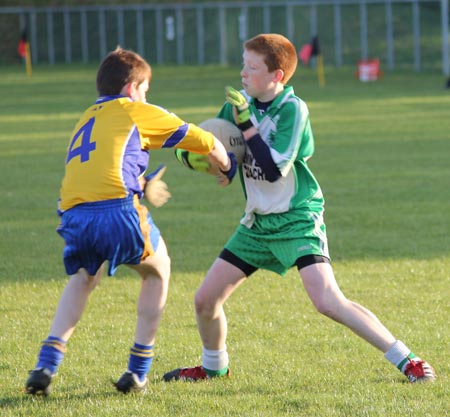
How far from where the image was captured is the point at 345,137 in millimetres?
18469

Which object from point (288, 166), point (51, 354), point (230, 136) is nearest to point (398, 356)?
point (288, 166)

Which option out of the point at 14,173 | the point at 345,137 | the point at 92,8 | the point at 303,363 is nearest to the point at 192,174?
the point at 14,173

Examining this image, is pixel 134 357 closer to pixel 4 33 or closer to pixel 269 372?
pixel 269 372

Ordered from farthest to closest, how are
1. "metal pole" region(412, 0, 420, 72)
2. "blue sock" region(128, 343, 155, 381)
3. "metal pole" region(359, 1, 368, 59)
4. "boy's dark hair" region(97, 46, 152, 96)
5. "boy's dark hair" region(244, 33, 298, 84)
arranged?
1. "metal pole" region(359, 1, 368, 59)
2. "metal pole" region(412, 0, 420, 72)
3. "boy's dark hair" region(244, 33, 298, 84)
4. "blue sock" region(128, 343, 155, 381)
5. "boy's dark hair" region(97, 46, 152, 96)

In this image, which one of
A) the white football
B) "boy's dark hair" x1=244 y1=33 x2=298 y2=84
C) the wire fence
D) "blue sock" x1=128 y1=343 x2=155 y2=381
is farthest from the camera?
the wire fence

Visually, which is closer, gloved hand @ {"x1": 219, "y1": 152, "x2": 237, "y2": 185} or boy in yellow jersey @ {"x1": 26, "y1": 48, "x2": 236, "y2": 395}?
boy in yellow jersey @ {"x1": 26, "y1": 48, "x2": 236, "y2": 395}

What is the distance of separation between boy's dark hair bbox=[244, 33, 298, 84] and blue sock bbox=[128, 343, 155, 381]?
1493 millimetres

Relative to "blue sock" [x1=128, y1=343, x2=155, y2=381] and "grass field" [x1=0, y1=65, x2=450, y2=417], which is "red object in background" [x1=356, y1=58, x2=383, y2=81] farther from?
"blue sock" [x1=128, y1=343, x2=155, y2=381]

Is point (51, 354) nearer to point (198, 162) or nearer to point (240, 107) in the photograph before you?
point (198, 162)

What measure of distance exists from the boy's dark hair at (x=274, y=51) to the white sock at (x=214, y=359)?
1.43 m

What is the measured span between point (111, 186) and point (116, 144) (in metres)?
0.19

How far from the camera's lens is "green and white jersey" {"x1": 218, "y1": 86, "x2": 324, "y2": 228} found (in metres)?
5.40

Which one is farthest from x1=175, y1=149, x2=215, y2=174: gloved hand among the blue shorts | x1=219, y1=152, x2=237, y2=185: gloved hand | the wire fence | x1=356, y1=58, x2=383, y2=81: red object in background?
the wire fence

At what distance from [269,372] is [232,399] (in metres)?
0.54
